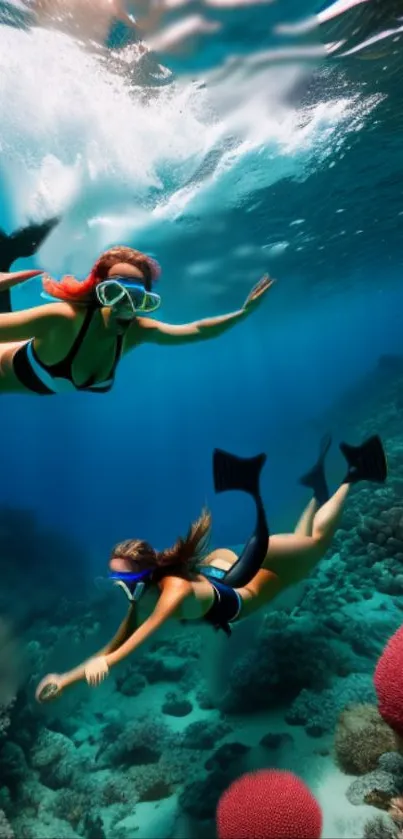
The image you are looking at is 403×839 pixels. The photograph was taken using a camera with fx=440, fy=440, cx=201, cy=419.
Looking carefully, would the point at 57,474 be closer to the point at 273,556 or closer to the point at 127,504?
the point at 127,504

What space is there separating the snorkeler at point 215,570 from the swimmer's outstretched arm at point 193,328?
1.22m

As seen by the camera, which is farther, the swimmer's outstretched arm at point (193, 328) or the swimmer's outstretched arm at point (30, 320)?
the swimmer's outstretched arm at point (193, 328)

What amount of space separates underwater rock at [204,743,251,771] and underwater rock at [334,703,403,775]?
149 cm

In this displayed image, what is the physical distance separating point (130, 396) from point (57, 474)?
4185 centimetres

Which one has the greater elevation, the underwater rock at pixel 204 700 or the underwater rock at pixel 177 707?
the underwater rock at pixel 204 700

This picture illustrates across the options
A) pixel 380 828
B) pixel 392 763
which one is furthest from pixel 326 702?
pixel 380 828

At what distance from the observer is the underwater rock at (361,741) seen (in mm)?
5035

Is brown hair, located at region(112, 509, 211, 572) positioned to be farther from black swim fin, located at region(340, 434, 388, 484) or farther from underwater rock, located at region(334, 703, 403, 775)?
underwater rock, located at region(334, 703, 403, 775)

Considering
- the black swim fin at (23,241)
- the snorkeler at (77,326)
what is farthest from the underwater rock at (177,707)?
the black swim fin at (23,241)

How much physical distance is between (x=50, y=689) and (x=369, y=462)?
147 inches

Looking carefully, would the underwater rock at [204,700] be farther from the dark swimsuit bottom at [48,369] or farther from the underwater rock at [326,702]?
the dark swimsuit bottom at [48,369]

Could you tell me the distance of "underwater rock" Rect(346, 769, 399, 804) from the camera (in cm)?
429

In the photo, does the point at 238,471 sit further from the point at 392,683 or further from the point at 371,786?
the point at 371,786

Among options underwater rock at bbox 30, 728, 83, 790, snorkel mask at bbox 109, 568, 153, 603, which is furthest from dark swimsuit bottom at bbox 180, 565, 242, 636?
underwater rock at bbox 30, 728, 83, 790
